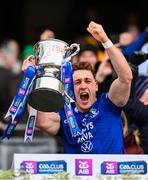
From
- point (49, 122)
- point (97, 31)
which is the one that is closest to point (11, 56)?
point (49, 122)

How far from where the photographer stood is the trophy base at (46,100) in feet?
21.1

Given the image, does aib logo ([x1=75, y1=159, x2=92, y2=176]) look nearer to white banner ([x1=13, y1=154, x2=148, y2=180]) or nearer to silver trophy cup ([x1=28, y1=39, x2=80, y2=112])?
white banner ([x1=13, y1=154, x2=148, y2=180])

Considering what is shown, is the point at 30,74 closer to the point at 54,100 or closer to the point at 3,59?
the point at 54,100

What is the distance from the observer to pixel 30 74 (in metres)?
6.74

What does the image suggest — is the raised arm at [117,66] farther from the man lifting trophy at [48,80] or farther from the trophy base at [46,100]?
the trophy base at [46,100]

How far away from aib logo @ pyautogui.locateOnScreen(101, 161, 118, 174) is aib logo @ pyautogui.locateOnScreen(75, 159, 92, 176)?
10cm

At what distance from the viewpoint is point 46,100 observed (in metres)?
6.49

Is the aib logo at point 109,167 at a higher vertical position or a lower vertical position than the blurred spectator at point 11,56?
lower

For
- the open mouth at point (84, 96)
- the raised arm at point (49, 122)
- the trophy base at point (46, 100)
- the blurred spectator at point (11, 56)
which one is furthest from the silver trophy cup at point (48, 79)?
the blurred spectator at point (11, 56)

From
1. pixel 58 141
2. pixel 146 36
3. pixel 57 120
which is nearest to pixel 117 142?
pixel 57 120

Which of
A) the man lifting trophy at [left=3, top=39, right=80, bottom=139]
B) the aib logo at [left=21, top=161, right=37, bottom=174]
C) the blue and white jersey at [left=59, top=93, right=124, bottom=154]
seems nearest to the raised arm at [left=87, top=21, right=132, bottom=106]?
the blue and white jersey at [left=59, top=93, right=124, bottom=154]

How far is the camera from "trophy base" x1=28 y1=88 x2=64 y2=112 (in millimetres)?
6438

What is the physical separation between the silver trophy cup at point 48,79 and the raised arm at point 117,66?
283mm

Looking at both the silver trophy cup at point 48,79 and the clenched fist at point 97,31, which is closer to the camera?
the silver trophy cup at point 48,79
